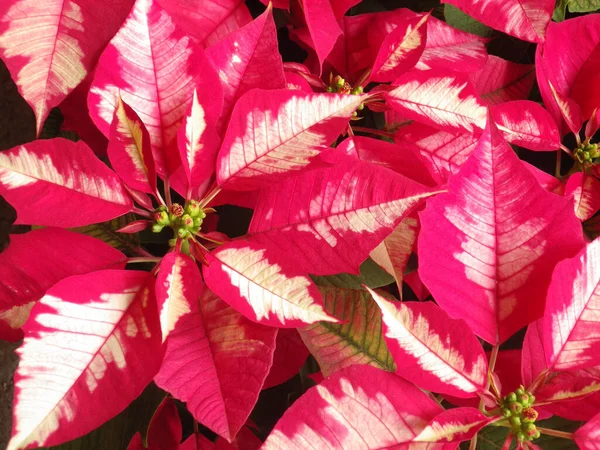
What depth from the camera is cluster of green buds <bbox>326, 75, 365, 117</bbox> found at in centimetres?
57

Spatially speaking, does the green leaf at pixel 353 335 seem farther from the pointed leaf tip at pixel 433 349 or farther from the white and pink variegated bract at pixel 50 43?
the white and pink variegated bract at pixel 50 43

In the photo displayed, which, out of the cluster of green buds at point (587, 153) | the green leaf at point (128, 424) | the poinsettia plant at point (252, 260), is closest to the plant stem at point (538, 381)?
the poinsettia plant at point (252, 260)

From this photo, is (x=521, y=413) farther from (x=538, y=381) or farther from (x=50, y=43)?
(x=50, y=43)

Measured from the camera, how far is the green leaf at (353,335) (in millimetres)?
505

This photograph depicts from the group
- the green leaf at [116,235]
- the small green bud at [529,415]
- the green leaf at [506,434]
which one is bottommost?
the green leaf at [506,434]

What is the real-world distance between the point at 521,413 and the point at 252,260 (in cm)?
24

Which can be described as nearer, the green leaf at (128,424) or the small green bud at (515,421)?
the small green bud at (515,421)

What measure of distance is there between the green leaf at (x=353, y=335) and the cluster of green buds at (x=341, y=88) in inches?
7.4

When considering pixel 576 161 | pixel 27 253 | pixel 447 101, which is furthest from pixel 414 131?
pixel 27 253

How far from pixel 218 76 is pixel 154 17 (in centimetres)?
6

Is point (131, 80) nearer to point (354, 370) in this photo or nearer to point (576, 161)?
point (354, 370)

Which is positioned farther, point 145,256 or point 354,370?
point 145,256

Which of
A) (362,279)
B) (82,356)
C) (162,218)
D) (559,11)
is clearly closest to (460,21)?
(559,11)

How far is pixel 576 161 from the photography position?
641 mm
